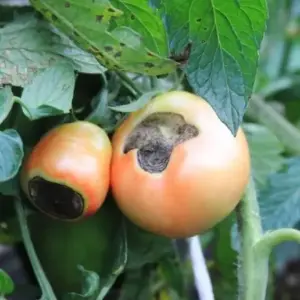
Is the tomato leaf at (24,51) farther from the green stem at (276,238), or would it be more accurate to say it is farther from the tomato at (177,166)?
the green stem at (276,238)

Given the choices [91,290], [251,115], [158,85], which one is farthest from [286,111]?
[91,290]

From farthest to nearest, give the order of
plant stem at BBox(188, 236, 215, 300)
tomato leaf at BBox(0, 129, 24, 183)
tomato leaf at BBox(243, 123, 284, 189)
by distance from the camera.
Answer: tomato leaf at BBox(243, 123, 284, 189) → plant stem at BBox(188, 236, 215, 300) → tomato leaf at BBox(0, 129, 24, 183)

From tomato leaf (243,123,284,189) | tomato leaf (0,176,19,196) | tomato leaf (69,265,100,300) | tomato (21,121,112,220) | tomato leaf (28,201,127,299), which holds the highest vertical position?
tomato (21,121,112,220)

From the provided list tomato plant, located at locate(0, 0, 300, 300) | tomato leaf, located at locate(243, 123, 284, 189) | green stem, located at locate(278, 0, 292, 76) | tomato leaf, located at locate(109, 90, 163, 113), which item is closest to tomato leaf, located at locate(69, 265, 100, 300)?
tomato plant, located at locate(0, 0, 300, 300)

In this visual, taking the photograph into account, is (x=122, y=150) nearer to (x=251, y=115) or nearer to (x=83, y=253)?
(x=83, y=253)

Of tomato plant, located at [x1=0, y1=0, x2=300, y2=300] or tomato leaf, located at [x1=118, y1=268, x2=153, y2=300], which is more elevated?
tomato plant, located at [x1=0, y1=0, x2=300, y2=300]

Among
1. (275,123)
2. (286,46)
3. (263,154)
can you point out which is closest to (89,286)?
(263,154)

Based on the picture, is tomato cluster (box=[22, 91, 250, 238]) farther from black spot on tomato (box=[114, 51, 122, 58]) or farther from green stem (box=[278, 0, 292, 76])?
green stem (box=[278, 0, 292, 76])
